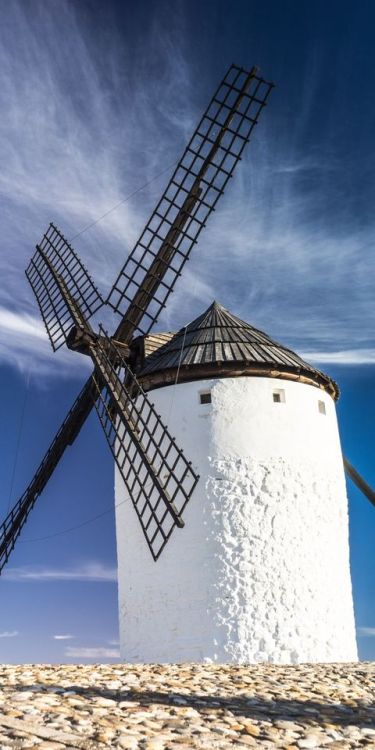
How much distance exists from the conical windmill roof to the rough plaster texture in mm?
219

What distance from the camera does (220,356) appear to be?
13914 millimetres

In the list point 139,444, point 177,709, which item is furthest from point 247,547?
point 177,709

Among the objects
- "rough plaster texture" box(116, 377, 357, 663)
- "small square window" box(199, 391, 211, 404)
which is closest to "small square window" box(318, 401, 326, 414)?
"rough plaster texture" box(116, 377, 357, 663)

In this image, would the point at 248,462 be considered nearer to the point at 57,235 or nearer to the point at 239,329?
the point at 239,329

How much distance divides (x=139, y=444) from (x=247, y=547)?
2585 mm

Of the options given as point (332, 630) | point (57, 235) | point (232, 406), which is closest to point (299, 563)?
point (332, 630)

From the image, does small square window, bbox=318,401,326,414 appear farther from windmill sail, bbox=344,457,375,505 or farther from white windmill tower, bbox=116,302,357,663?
windmill sail, bbox=344,457,375,505

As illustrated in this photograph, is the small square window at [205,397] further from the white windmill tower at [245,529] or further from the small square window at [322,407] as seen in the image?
the small square window at [322,407]

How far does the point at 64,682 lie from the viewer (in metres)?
7.85

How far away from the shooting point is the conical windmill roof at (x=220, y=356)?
13781 millimetres

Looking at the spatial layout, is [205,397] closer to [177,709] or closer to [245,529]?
[245,529]

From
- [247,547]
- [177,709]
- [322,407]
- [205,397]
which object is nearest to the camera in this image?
[177,709]

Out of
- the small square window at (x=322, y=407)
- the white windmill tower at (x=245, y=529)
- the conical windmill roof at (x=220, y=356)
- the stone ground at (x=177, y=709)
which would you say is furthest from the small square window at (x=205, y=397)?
the stone ground at (x=177, y=709)

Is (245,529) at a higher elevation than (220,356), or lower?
lower
